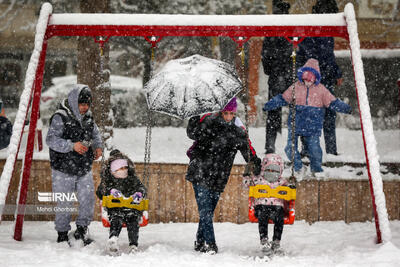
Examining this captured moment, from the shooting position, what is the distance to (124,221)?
515 centimetres

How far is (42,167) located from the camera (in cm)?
684

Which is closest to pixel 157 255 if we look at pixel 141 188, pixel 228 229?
pixel 141 188

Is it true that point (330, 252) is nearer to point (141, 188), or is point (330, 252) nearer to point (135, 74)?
point (141, 188)

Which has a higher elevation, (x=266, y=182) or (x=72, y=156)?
(x=72, y=156)

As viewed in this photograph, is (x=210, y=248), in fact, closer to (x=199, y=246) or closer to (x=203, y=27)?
(x=199, y=246)

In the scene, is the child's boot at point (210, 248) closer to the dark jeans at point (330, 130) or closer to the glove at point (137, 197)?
the glove at point (137, 197)

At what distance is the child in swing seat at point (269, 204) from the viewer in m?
5.02

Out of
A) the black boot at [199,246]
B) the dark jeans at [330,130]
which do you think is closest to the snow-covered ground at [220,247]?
the black boot at [199,246]

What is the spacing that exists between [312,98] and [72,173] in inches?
128

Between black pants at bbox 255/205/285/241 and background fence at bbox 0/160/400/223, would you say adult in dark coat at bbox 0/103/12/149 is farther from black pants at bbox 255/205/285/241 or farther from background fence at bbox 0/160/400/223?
black pants at bbox 255/205/285/241

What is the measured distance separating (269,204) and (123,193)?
4.96ft

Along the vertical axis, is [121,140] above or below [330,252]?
above

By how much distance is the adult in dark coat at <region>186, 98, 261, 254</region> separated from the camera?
521cm

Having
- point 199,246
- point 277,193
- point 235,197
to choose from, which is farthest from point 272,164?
point 235,197
